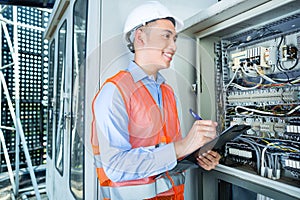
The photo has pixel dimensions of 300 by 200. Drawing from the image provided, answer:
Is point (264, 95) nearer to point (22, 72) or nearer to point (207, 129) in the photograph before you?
point (207, 129)

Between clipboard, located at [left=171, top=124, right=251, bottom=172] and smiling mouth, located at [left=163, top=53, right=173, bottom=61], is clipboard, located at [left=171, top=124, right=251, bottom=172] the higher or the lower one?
the lower one

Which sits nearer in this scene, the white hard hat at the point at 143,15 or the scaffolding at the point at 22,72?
the white hard hat at the point at 143,15

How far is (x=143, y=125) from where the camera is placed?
81 cm

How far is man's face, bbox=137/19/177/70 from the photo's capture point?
0.82m

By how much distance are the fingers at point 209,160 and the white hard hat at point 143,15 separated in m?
0.49

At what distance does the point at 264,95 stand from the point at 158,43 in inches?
16.7

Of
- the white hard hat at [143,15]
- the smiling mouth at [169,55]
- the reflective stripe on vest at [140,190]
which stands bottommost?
the reflective stripe on vest at [140,190]

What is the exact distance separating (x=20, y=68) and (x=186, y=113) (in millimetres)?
2104

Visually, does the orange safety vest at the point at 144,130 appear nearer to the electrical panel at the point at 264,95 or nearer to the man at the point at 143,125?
the man at the point at 143,125

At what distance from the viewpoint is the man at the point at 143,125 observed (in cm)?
77

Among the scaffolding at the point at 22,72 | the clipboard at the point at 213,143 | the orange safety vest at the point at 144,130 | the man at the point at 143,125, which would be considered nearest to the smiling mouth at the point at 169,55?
the man at the point at 143,125

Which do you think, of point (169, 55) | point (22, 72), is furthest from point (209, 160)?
point (22, 72)

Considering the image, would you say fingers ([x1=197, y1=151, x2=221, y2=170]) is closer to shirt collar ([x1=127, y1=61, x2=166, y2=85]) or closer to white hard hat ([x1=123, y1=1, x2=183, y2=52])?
shirt collar ([x1=127, y1=61, x2=166, y2=85])

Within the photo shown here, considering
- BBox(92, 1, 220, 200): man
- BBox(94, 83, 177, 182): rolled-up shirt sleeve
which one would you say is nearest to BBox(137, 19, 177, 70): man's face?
BBox(92, 1, 220, 200): man
